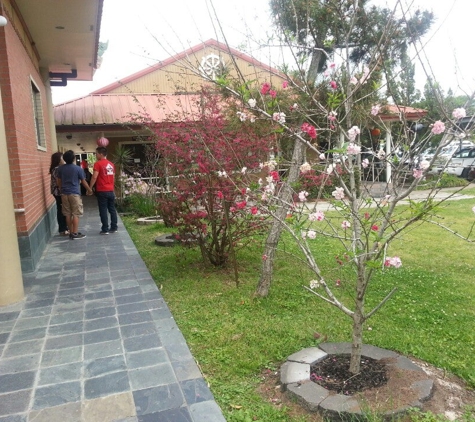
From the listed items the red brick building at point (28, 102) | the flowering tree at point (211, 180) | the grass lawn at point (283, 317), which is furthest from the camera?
the flowering tree at point (211, 180)

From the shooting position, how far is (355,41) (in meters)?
4.96

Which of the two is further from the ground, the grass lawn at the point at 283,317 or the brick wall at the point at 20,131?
the brick wall at the point at 20,131

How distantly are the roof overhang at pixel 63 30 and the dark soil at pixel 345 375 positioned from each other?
5.56 m

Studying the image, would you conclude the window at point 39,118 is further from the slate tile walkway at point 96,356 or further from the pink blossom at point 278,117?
the pink blossom at point 278,117

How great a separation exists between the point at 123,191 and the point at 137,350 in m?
9.07

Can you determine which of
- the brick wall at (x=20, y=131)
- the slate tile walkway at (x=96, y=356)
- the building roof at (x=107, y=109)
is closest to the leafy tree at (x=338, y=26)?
the slate tile walkway at (x=96, y=356)

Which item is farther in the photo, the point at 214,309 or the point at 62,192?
the point at 62,192

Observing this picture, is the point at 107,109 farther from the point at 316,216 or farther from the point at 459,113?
the point at 459,113

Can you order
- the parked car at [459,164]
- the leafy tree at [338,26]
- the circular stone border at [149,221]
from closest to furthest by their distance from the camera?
the parked car at [459,164]
the leafy tree at [338,26]
the circular stone border at [149,221]

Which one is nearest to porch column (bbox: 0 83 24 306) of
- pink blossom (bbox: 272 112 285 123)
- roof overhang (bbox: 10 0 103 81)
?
roof overhang (bbox: 10 0 103 81)

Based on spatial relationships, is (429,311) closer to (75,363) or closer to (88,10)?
(75,363)

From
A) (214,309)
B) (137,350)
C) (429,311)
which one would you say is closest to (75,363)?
(137,350)

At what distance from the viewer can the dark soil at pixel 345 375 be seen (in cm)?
265

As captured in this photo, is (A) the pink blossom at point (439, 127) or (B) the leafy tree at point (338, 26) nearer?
(A) the pink blossom at point (439, 127)
